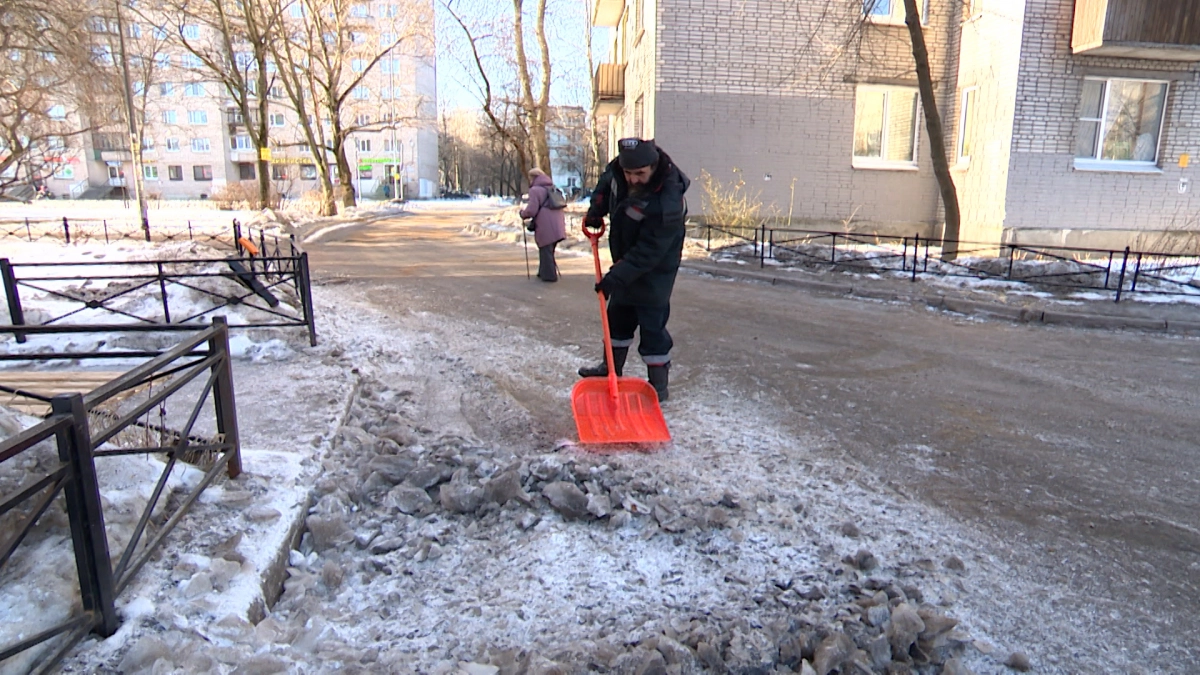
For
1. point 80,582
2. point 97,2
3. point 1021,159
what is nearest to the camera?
point 80,582

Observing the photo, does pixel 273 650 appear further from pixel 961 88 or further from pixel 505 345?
pixel 961 88

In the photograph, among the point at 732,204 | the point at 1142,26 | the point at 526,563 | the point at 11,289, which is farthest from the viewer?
the point at 732,204

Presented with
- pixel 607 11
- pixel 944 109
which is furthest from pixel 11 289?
pixel 607 11

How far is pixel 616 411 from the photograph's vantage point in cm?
444

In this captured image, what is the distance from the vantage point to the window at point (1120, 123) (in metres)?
14.1

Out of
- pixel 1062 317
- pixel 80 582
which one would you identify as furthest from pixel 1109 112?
pixel 80 582

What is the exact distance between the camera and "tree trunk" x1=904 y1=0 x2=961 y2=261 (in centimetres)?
1281

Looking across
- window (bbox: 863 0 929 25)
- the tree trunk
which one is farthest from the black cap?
window (bbox: 863 0 929 25)

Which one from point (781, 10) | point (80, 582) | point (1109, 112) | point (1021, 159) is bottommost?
point (80, 582)

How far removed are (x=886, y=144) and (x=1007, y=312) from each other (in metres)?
9.50

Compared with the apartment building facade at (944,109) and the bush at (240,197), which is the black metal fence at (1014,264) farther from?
the bush at (240,197)

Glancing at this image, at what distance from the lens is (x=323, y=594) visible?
9.27 feet

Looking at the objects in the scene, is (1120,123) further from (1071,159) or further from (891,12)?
(891,12)

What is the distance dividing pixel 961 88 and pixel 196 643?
710 inches
